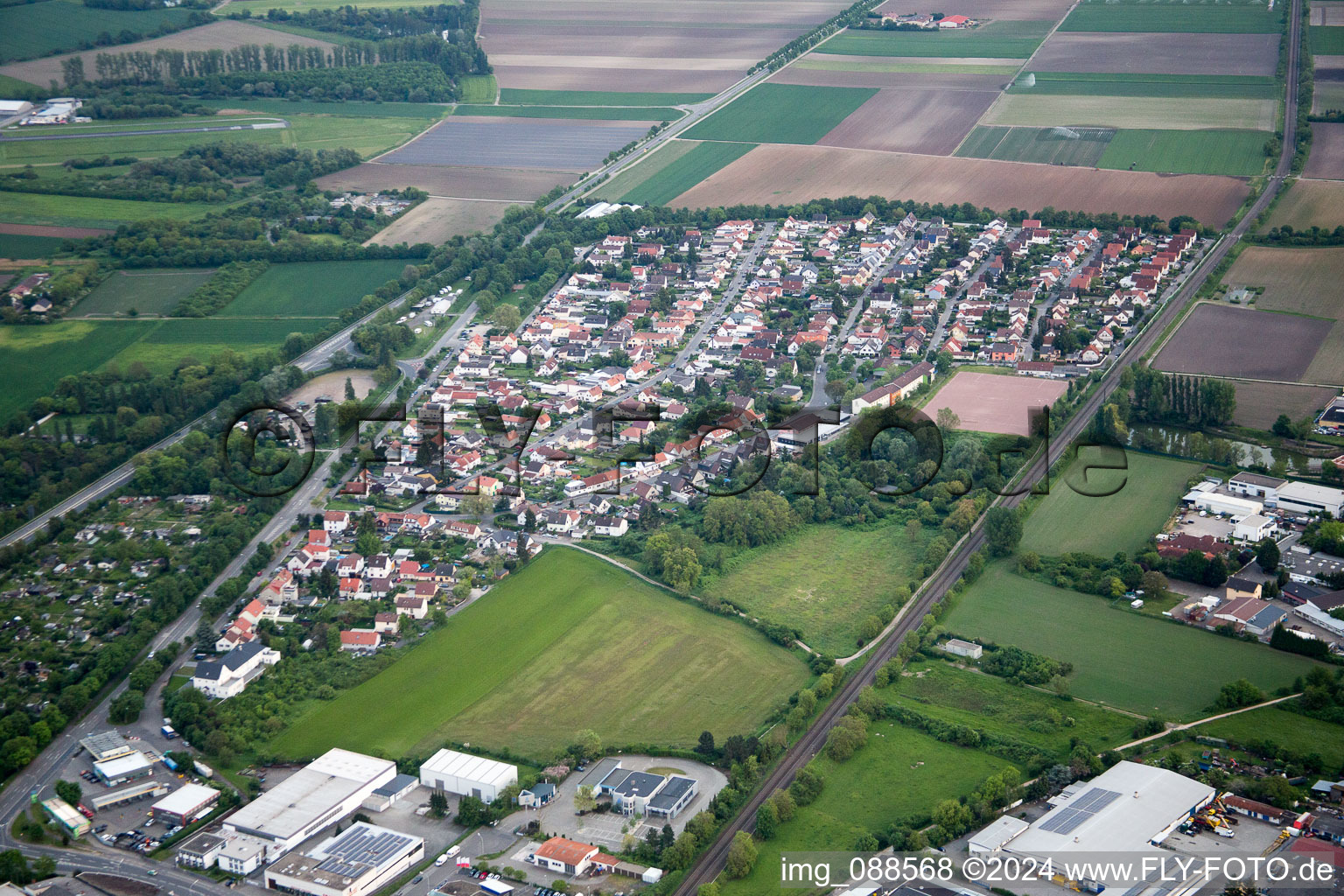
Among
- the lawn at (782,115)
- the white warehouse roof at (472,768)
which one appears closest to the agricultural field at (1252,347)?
the white warehouse roof at (472,768)

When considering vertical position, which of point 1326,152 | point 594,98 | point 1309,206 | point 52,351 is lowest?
point 52,351

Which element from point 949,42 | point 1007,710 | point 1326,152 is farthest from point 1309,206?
point 1007,710

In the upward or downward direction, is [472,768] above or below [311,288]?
below

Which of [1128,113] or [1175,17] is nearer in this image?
[1128,113]

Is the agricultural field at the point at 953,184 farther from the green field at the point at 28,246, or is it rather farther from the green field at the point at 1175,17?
the green field at the point at 28,246

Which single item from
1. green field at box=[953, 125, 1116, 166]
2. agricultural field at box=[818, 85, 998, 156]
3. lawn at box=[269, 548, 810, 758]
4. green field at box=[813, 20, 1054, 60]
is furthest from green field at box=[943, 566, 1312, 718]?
green field at box=[813, 20, 1054, 60]

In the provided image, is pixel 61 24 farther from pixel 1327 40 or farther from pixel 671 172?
pixel 1327 40
